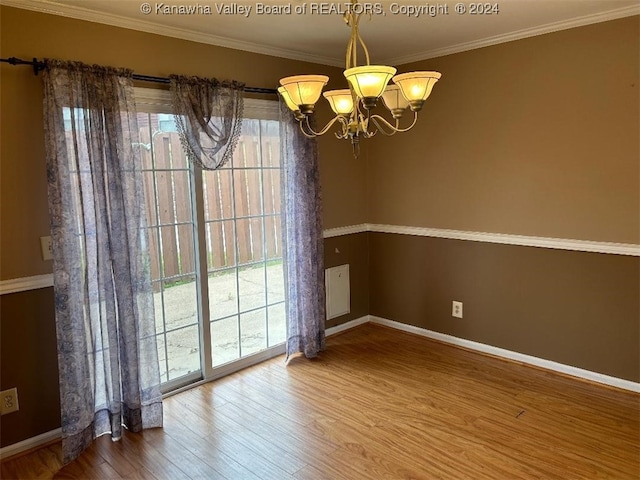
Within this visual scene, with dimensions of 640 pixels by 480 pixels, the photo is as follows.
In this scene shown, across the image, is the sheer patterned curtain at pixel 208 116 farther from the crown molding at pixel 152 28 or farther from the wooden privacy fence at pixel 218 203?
the crown molding at pixel 152 28

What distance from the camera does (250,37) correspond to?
3258 millimetres

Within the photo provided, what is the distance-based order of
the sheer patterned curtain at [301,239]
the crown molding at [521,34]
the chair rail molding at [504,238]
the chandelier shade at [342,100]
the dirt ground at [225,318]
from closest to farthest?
the chandelier shade at [342,100], the crown molding at [521,34], the chair rail molding at [504,238], the dirt ground at [225,318], the sheer patterned curtain at [301,239]

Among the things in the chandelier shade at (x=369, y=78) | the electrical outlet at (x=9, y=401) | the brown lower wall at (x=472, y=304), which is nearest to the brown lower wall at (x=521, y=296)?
the brown lower wall at (x=472, y=304)

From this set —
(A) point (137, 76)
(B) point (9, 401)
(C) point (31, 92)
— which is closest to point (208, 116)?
(A) point (137, 76)

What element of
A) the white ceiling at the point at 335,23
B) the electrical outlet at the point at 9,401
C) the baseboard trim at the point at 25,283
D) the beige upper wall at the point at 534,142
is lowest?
the electrical outlet at the point at 9,401

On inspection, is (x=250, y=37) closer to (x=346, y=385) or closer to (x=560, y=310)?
(x=346, y=385)

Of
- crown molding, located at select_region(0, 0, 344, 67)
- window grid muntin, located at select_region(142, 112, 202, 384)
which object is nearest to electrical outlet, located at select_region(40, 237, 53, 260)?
window grid muntin, located at select_region(142, 112, 202, 384)

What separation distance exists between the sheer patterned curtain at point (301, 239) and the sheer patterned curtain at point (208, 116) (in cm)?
44

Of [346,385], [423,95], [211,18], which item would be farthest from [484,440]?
[211,18]

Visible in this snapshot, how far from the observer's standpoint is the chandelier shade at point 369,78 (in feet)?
5.49

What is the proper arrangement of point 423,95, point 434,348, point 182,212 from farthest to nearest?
point 434,348, point 182,212, point 423,95

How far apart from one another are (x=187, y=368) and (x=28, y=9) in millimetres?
2410

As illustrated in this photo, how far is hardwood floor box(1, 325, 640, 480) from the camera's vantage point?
2.46 meters

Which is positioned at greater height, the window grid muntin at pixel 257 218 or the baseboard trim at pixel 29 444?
the window grid muntin at pixel 257 218
